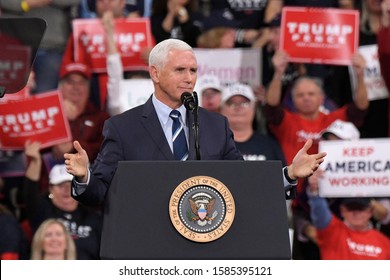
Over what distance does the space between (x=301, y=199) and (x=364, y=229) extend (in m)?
0.47

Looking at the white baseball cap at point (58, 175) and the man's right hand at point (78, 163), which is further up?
the man's right hand at point (78, 163)

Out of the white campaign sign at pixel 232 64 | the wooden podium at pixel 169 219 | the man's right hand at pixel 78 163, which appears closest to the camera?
the wooden podium at pixel 169 219

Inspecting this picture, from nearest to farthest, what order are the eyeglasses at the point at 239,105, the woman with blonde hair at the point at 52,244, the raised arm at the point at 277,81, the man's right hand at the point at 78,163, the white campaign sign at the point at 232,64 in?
the man's right hand at the point at 78,163 → the woman with blonde hair at the point at 52,244 → the eyeglasses at the point at 239,105 → the raised arm at the point at 277,81 → the white campaign sign at the point at 232,64

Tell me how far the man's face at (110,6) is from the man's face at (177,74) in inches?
150

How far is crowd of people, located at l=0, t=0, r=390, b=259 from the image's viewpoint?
7.03 metres

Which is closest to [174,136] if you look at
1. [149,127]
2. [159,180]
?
[149,127]

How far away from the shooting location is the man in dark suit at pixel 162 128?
4051mm

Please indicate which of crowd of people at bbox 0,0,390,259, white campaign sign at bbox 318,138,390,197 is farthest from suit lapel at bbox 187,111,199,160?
white campaign sign at bbox 318,138,390,197

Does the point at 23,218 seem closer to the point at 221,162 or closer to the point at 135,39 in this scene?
the point at 135,39

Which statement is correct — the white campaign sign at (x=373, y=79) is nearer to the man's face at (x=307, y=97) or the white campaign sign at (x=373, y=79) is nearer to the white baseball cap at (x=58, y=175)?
the man's face at (x=307, y=97)

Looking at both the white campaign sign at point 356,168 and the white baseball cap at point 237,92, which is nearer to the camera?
the white campaign sign at point 356,168

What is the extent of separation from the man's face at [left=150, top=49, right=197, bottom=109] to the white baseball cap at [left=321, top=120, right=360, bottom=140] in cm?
328

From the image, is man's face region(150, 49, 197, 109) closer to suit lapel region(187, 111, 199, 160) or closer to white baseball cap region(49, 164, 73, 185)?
suit lapel region(187, 111, 199, 160)

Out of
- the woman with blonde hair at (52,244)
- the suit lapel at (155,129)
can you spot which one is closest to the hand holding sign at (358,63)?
the woman with blonde hair at (52,244)
